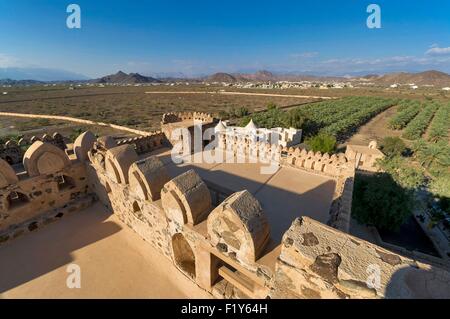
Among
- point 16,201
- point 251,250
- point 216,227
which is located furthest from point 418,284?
point 16,201

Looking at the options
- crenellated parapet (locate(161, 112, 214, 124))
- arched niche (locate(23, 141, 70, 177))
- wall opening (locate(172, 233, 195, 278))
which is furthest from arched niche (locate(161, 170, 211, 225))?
crenellated parapet (locate(161, 112, 214, 124))

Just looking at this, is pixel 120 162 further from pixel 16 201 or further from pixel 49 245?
pixel 16 201

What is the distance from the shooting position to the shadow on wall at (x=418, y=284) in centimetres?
210

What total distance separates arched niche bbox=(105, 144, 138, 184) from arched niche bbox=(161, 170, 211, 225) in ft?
6.27

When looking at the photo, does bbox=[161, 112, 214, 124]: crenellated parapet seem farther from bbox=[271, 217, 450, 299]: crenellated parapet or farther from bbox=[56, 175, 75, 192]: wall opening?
bbox=[271, 217, 450, 299]: crenellated parapet

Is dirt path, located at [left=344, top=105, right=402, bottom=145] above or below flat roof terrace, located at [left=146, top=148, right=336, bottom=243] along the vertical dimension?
above

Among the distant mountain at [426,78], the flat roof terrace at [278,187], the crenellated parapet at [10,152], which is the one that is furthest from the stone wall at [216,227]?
the distant mountain at [426,78]

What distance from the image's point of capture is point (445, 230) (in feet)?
33.9

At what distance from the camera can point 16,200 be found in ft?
21.9

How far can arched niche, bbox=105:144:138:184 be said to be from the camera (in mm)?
5727

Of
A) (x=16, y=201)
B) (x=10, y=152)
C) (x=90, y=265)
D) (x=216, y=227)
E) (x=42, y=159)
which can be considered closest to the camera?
(x=216, y=227)

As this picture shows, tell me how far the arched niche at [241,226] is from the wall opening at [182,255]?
1.57 m

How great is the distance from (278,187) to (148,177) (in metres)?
4.25

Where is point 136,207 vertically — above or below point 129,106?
below
